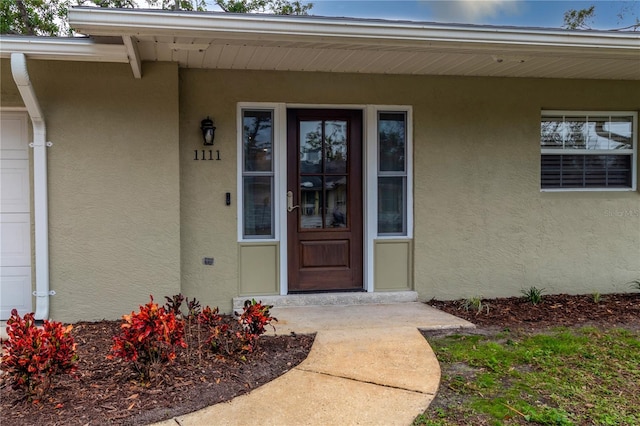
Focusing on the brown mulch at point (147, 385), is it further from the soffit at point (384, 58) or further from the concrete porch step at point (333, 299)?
the soffit at point (384, 58)

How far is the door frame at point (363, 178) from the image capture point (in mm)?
5207

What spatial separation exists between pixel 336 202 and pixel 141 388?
3031 millimetres

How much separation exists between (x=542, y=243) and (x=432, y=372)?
309 cm

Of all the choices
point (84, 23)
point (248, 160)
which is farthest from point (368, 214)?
point (84, 23)

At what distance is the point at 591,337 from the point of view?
423 cm

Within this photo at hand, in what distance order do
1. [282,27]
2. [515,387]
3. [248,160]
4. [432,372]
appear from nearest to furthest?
1. [515,387]
2. [432,372]
3. [282,27]
4. [248,160]

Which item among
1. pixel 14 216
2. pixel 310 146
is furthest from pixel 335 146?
pixel 14 216

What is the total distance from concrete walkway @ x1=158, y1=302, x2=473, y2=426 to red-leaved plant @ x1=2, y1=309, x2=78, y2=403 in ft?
2.59

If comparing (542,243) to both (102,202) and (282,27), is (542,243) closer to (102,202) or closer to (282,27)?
(282,27)

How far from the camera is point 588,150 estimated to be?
586 centimetres

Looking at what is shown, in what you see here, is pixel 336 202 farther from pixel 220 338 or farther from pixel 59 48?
pixel 59 48

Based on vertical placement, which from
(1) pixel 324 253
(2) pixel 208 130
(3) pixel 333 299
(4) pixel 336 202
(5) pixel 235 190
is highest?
(2) pixel 208 130

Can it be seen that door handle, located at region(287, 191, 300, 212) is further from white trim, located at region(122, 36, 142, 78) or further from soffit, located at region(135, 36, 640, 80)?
white trim, located at region(122, 36, 142, 78)

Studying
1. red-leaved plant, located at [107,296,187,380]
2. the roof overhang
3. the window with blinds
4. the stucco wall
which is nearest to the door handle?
the stucco wall
